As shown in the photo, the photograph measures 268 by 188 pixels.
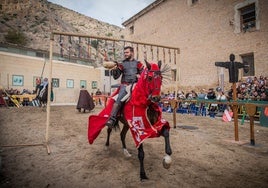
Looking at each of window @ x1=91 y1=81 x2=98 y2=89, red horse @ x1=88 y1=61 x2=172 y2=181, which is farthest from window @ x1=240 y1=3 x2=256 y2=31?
window @ x1=91 y1=81 x2=98 y2=89

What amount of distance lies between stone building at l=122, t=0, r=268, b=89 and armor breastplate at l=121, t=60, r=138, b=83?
24.7 ft

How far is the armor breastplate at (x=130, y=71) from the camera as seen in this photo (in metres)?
4.12

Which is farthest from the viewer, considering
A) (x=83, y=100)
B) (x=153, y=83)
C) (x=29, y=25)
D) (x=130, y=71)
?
(x=29, y=25)

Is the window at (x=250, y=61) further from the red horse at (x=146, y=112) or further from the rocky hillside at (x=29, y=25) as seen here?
the rocky hillside at (x=29, y=25)

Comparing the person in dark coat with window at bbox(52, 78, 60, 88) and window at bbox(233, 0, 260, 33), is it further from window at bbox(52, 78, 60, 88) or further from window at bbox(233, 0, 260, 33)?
window at bbox(52, 78, 60, 88)

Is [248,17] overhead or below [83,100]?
overhead

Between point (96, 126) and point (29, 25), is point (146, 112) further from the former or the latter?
point (29, 25)

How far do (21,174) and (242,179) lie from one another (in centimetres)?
388

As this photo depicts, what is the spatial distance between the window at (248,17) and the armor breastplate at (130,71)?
43.9 feet

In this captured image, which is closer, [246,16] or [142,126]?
[142,126]

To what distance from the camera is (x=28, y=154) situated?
4379 millimetres

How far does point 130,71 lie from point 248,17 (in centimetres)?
1397

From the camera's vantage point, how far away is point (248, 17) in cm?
1403

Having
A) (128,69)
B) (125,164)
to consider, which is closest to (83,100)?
(128,69)
